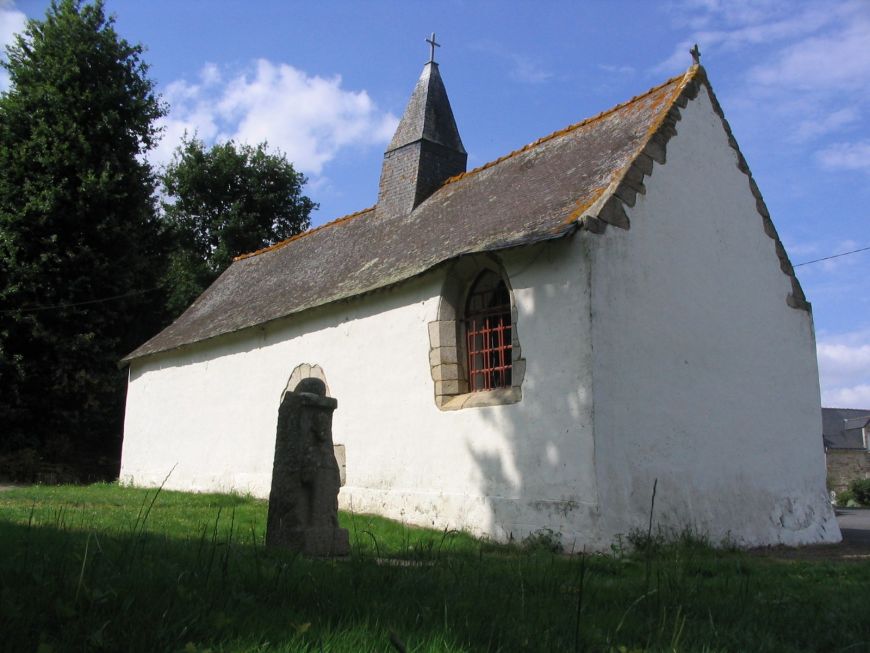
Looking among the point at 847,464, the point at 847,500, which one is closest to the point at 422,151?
the point at 847,500

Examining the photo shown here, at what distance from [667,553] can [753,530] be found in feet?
9.37

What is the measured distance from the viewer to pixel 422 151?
15.3 metres

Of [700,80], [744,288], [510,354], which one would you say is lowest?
[510,354]

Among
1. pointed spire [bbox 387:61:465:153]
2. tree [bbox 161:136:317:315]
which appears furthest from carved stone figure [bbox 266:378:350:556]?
tree [bbox 161:136:317:315]

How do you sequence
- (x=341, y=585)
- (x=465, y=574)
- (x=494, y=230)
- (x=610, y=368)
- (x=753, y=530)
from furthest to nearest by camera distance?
1. (x=494, y=230)
2. (x=753, y=530)
3. (x=610, y=368)
4. (x=465, y=574)
5. (x=341, y=585)

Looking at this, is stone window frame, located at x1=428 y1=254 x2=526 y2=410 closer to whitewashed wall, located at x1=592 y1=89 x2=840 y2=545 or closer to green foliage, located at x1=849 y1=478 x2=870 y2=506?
Result: whitewashed wall, located at x1=592 y1=89 x2=840 y2=545

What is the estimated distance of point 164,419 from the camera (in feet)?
54.5

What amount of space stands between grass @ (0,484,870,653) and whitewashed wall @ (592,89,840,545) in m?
3.49

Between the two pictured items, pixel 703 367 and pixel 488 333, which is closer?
pixel 703 367

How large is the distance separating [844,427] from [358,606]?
5224 cm

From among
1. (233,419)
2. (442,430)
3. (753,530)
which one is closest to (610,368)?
(442,430)

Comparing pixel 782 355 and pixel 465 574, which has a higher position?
pixel 782 355

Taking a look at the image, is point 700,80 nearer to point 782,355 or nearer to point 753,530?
point 782,355

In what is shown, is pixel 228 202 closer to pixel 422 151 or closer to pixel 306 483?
pixel 422 151
